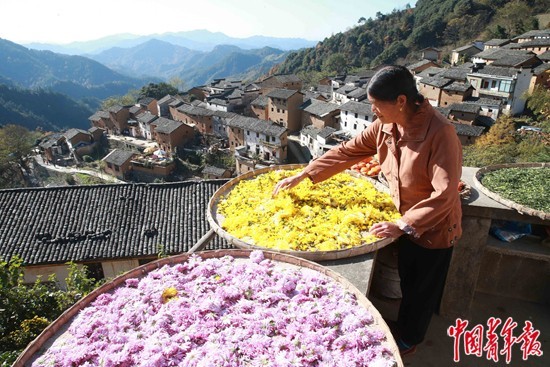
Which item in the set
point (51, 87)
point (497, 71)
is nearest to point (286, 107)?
point (497, 71)

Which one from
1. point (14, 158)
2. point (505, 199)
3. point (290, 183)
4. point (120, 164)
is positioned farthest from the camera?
point (14, 158)

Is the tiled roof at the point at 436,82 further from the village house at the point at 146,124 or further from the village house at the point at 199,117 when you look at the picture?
the village house at the point at 146,124

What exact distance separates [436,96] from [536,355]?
27465mm

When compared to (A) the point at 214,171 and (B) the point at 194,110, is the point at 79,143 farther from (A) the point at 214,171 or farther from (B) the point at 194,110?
(A) the point at 214,171

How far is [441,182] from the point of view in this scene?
83.9 inches

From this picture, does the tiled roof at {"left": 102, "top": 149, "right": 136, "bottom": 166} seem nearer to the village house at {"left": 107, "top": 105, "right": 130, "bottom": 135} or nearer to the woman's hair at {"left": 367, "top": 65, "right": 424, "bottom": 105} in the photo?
the village house at {"left": 107, "top": 105, "right": 130, "bottom": 135}

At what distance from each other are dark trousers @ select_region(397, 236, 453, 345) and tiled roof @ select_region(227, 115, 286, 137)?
80.5 ft

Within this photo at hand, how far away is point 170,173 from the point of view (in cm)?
2956

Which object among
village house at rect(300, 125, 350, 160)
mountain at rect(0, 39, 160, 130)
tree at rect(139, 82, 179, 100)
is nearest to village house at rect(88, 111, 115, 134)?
tree at rect(139, 82, 179, 100)

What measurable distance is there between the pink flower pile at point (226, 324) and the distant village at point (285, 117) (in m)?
22.3

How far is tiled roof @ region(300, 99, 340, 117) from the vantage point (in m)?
29.5

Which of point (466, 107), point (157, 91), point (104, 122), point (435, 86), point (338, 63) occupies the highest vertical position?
point (435, 86)

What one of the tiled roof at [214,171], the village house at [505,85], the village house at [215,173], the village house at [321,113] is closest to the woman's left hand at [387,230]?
the village house at [215,173]

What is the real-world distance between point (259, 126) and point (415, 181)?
2621 cm
